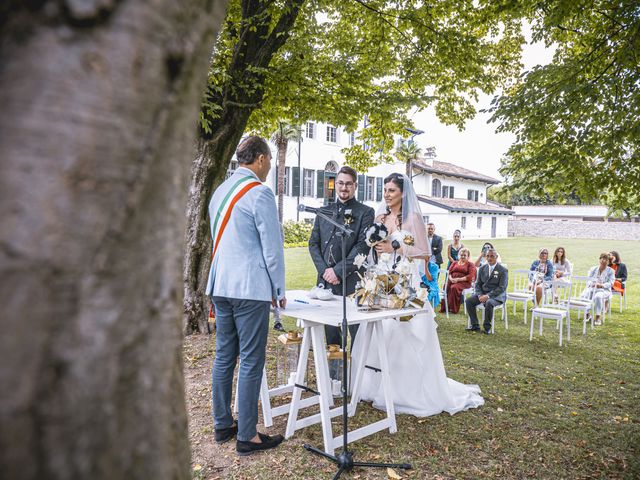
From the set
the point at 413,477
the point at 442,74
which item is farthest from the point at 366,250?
the point at 442,74

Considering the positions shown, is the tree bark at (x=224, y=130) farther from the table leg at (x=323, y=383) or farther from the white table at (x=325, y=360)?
the table leg at (x=323, y=383)

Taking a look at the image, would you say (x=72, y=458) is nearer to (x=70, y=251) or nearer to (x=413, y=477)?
(x=70, y=251)

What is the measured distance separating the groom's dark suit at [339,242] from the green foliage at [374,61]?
2.94 metres

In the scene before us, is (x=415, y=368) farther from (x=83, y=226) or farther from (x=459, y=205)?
(x=459, y=205)

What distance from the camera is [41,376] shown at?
0.69 metres

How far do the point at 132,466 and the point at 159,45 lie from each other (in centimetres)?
73

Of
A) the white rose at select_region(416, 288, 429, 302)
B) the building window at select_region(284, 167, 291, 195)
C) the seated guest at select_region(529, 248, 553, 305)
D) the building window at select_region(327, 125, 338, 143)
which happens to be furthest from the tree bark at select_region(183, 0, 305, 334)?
the building window at select_region(327, 125, 338, 143)

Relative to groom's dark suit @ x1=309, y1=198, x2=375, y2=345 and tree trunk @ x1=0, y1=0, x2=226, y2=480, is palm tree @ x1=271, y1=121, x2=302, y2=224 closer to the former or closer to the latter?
groom's dark suit @ x1=309, y1=198, x2=375, y2=345

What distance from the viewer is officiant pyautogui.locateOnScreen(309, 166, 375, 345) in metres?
5.14

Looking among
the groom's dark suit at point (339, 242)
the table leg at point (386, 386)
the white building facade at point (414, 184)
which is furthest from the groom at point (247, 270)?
the white building facade at point (414, 184)

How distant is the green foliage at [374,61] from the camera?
26.2ft

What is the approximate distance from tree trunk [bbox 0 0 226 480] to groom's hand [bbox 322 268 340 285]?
4268 millimetres

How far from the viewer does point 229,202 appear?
3.60 metres

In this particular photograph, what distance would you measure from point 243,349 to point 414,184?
41.2m
